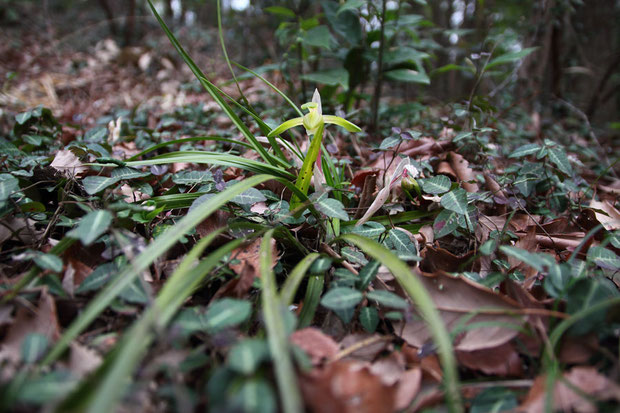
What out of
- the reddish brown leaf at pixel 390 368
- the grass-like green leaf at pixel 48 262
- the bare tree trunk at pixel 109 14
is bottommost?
the reddish brown leaf at pixel 390 368

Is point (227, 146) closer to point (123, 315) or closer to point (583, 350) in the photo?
point (123, 315)

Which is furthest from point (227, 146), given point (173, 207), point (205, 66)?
point (205, 66)

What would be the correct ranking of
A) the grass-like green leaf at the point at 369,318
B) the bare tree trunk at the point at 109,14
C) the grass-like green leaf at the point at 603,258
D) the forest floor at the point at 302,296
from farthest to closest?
1. the bare tree trunk at the point at 109,14
2. the grass-like green leaf at the point at 603,258
3. the grass-like green leaf at the point at 369,318
4. the forest floor at the point at 302,296

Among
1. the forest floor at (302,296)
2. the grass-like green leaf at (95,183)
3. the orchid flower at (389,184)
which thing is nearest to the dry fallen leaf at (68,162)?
the forest floor at (302,296)

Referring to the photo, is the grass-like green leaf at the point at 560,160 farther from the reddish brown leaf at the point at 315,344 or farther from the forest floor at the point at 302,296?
the reddish brown leaf at the point at 315,344

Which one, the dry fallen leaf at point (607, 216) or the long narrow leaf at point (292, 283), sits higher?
the long narrow leaf at point (292, 283)

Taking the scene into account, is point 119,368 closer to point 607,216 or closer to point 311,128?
point 311,128

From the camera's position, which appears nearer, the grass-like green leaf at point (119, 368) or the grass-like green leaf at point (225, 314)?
the grass-like green leaf at point (119, 368)
